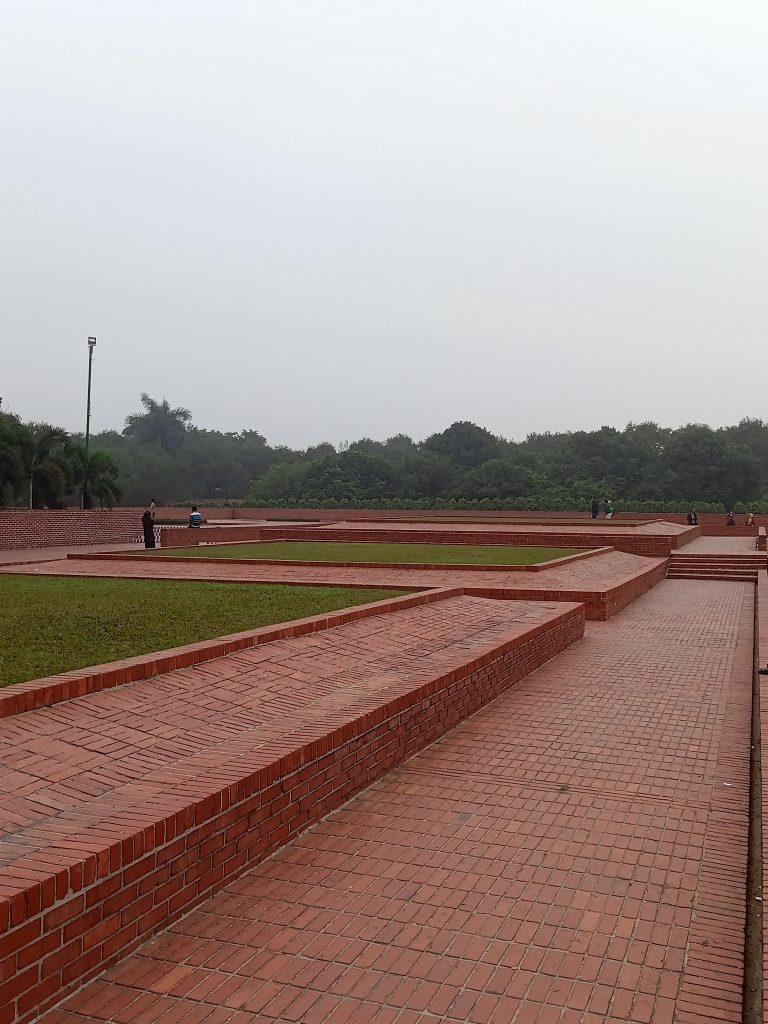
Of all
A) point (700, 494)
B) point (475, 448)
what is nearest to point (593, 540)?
point (700, 494)

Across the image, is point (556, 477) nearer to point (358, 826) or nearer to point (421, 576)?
point (421, 576)

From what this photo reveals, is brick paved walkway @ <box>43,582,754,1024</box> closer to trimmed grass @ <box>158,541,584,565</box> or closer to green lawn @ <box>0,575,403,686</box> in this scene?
green lawn @ <box>0,575,403,686</box>

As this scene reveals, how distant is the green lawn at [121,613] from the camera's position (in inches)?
200

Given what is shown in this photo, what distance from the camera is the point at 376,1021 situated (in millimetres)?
2484

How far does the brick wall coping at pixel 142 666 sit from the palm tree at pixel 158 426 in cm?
7769

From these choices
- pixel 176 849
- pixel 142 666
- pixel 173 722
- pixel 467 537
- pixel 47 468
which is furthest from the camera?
pixel 47 468

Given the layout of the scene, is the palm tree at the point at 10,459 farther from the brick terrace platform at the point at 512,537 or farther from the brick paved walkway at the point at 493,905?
the brick paved walkway at the point at 493,905

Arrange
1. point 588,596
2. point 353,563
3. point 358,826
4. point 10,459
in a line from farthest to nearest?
point 10,459 → point 353,563 → point 588,596 → point 358,826

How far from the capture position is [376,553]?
50.5ft

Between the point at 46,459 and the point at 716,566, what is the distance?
19.3 metres

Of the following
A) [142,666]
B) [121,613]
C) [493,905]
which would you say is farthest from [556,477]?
[493,905]

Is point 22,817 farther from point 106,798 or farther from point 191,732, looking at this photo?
point 191,732

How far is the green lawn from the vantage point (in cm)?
509

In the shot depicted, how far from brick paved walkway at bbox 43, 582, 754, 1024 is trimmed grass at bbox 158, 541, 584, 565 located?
8.12 metres
